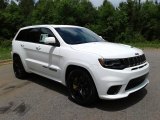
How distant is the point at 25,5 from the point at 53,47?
6934 cm

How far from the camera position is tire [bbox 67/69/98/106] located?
20.1 ft

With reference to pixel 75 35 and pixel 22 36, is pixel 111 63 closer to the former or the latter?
pixel 75 35

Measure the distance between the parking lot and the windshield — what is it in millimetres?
1346

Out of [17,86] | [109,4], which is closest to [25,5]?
[109,4]

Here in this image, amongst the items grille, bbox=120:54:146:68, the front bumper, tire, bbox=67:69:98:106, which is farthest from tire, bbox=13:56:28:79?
grille, bbox=120:54:146:68

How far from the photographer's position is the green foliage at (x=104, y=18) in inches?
1714

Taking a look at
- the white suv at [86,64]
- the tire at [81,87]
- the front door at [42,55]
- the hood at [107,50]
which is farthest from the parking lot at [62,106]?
the hood at [107,50]

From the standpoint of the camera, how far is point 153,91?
7.30m

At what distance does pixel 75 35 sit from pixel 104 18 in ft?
126

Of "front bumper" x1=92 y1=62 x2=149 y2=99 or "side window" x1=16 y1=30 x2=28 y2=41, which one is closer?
"front bumper" x1=92 y1=62 x2=149 y2=99

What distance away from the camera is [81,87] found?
641cm

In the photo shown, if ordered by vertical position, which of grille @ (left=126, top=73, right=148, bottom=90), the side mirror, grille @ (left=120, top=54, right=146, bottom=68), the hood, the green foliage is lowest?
the green foliage

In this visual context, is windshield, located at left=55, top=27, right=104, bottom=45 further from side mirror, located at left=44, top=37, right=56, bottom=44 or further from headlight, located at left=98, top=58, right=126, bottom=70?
headlight, located at left=98, top=58, right=126, bottom=70

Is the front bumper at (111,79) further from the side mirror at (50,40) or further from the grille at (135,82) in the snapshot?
the side mirror at (50,40)
